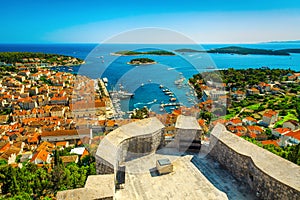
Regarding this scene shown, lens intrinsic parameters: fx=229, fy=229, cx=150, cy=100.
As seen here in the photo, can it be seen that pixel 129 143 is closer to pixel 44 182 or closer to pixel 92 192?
pixel 92 192

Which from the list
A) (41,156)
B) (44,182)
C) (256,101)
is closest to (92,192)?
(44,182)

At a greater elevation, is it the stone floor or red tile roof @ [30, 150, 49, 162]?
the stone floor

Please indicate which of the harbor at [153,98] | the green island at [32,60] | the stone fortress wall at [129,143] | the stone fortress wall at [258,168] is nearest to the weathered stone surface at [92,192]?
the stone fortress wall at [129,143]

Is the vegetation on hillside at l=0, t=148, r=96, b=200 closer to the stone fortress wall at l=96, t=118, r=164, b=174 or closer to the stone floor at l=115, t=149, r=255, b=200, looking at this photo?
the stone fortress wall at l=96, t=118, r=164, b=174

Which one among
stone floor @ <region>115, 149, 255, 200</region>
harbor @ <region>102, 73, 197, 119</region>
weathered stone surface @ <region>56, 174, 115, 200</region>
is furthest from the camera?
harbor @ <region>102, 73, 197, 119</region>

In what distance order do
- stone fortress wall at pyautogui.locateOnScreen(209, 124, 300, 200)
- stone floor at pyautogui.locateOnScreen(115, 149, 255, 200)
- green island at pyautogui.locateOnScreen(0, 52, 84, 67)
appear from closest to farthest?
1. stone fortress wall at pyautogui.locateOnScreen(209, 124, 300, 200)
2. stone floor at pyautogui.locateOnScreen(115, 149, 255, 200)
3. green island at pyautogui.locateOnScreen(0, 52, 84, 67)

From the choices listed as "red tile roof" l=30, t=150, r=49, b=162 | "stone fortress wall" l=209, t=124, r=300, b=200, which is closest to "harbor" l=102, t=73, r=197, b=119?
"red tile roof" l=30, t=150, r=49, b=162

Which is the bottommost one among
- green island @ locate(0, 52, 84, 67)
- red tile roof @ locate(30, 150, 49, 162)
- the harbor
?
red tile roof @ locate(30, 150, 49, 162)
